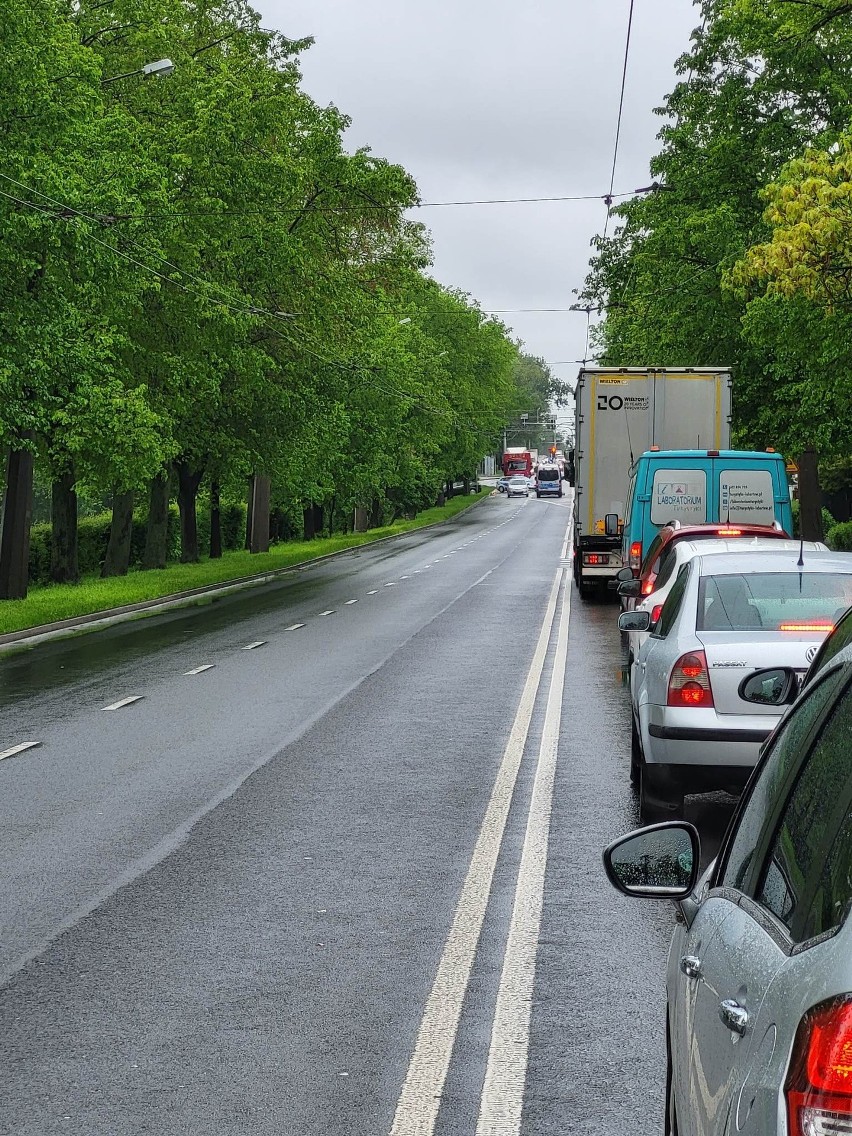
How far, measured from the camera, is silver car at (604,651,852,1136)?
6.51 feet

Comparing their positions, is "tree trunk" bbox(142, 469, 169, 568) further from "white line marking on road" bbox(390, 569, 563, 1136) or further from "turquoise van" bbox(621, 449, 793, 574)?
"white line marking on road" bbox(390, 569, 563, 1136)

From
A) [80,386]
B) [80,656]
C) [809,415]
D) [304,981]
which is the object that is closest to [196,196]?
[80,386]

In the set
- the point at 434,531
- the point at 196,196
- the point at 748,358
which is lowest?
the point at 434,531

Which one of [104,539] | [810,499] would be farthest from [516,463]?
[810,499]

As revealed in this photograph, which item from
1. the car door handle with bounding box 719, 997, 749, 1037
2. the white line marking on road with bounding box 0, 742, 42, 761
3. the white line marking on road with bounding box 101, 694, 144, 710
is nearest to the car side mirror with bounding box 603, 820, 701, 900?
the car door handle with bounding box 719, 997, 749, 1037

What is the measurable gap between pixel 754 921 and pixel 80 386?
26.0 m

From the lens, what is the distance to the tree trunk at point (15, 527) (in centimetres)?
2992

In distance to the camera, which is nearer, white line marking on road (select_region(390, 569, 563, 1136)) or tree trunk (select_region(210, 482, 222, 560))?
white line marking on road (select_region(390, 569, 563, 1136))

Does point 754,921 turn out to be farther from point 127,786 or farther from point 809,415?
point 809,415

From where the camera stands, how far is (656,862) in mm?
3738

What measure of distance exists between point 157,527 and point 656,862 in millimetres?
40368

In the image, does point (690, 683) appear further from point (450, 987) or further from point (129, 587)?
point (129, 587)

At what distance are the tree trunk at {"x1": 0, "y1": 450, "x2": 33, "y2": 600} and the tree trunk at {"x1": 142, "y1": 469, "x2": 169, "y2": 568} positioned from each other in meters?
12.0

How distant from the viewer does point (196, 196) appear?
114ft
